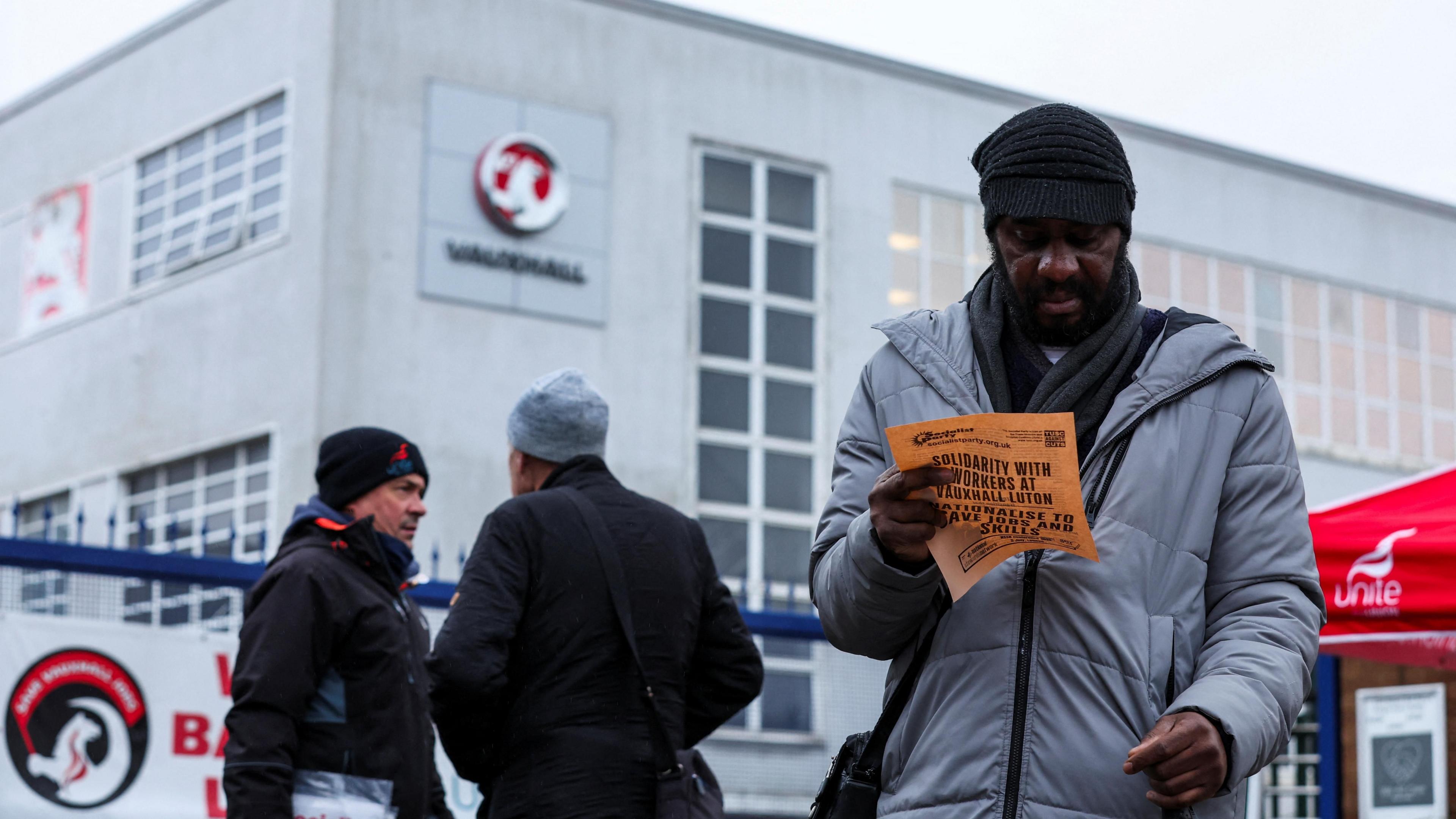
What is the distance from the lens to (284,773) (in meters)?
4.19

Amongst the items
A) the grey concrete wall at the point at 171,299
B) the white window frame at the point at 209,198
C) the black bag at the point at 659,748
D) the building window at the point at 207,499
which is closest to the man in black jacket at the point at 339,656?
the black bag at the point at 659,748

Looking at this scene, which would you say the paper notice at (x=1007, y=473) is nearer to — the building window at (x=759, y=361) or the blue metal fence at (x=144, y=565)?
the blue metal fence at (x=144, y=565)

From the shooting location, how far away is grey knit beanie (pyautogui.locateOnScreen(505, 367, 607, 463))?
443 centimetres

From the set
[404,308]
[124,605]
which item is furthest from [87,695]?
[404,308]

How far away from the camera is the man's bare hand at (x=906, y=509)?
2375mm

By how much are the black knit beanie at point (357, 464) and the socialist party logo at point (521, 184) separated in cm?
2039

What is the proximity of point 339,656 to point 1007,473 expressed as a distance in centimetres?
253

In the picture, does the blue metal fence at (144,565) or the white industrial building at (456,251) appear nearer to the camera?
the blue metal fence at (144,565)

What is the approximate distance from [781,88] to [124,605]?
21.6 metres

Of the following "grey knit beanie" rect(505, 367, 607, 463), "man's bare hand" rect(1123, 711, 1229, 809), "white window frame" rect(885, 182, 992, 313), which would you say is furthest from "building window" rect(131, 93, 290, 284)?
"man's bare hand" rect(1123, 711, 1229, 809)

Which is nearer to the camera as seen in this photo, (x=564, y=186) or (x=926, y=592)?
(x=926, y=592)

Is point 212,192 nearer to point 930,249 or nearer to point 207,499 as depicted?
point 207,499

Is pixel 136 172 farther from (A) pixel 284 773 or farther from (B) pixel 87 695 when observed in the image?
(A) pixel 284 773

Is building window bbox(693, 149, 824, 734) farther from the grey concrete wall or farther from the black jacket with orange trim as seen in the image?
the black jacket with orange trim
